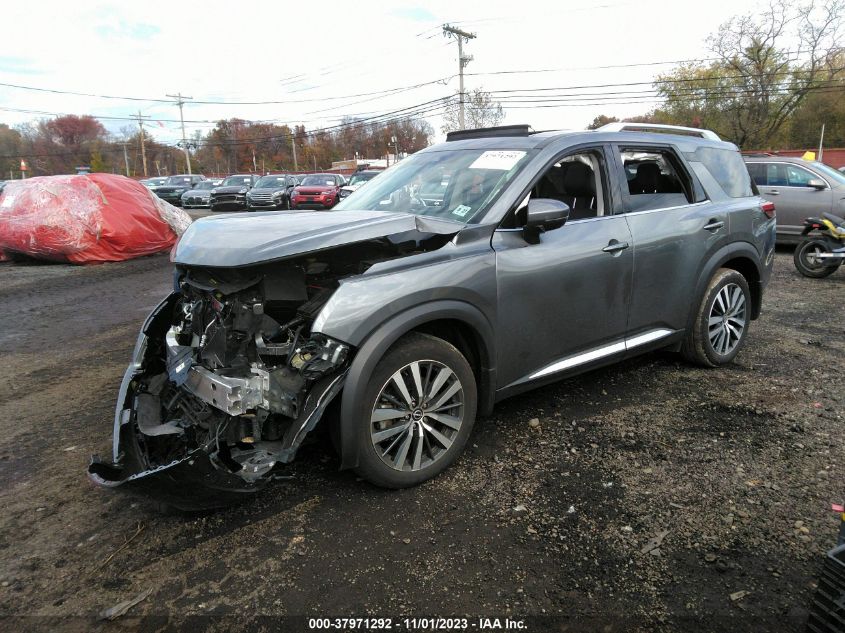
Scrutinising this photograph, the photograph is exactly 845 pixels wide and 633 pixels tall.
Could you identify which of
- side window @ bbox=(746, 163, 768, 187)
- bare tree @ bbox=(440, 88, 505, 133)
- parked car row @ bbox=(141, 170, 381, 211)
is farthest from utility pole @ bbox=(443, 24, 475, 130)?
side window @ bbox=(746, 163, 768, 187)

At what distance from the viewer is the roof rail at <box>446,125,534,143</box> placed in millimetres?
3900

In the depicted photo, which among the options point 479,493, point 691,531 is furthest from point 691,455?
point 479,493

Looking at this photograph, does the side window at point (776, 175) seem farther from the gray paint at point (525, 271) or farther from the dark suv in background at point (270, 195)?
the dark suv in background at point (270, 195)

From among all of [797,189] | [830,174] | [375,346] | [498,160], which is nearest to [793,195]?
[797,189]

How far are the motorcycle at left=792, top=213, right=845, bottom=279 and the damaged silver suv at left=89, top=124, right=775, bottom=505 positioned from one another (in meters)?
5.73

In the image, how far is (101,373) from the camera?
16.7ft

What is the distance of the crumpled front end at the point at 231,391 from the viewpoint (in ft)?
8.17

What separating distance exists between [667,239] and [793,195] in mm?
8721

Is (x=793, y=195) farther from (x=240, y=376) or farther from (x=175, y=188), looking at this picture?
(x=175, y=188)

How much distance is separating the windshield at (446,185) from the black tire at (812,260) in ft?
24.8

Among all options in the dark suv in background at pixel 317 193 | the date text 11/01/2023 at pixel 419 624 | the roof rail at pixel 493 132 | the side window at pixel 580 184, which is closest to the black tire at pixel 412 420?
the date text 11/01/2023 at pixel 419 624

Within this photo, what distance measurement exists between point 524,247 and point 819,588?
6.83 ft

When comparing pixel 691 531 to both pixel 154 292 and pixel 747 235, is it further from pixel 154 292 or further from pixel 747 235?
pixel 154 292

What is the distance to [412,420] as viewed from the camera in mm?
2965
